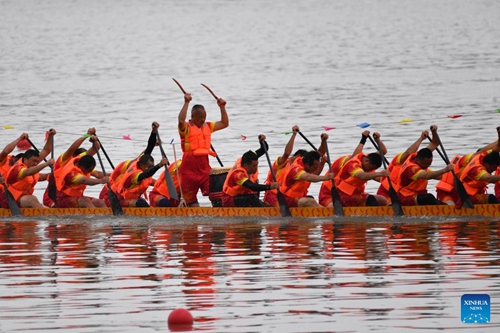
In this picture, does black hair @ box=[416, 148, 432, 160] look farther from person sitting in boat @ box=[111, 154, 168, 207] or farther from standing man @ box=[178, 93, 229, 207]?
person sitting in boat @ box=[111, 154, 168, 207]

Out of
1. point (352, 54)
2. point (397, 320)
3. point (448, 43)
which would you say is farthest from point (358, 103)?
point (397, 320)

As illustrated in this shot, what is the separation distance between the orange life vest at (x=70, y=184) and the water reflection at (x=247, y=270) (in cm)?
121

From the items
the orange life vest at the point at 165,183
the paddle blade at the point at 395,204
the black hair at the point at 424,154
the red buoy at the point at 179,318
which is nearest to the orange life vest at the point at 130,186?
the orange life vest at the point at 165,183

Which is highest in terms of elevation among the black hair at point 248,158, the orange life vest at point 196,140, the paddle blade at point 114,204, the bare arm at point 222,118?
the bare arm at point 222,118

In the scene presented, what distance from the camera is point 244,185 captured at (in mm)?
21109

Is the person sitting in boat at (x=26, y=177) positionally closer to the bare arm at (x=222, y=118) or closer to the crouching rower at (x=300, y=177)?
the bare arm at (x=222, y=118)

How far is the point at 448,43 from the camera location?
69188 millimetres

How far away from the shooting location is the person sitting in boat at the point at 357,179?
68.3 feet

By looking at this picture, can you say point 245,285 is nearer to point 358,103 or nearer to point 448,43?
point 358,103

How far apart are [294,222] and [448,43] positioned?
49.8 m

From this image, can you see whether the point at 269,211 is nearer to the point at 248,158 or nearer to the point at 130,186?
the point at 248,158

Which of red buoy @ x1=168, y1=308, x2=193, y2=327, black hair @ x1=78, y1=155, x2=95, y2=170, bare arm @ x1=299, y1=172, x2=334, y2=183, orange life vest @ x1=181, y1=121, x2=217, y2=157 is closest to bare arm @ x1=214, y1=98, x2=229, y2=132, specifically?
orange life vest @ x1=181, y1=121, x2=217, y2=157

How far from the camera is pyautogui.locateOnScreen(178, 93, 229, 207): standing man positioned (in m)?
21.8

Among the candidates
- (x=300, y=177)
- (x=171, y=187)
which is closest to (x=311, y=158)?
(x=300, y=177)
